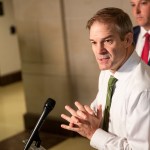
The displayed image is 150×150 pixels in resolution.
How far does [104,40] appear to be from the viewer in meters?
1.27

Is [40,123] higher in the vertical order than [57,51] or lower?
higher

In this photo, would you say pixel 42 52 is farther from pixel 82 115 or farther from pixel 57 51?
pixel 82 115

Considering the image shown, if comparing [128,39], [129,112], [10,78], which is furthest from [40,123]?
[10,78]

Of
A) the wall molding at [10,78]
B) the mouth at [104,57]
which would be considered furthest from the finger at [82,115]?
the wall molding at [10,78]

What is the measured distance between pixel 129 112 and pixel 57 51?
7.55 feet

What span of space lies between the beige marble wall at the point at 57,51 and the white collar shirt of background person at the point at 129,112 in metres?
1.80

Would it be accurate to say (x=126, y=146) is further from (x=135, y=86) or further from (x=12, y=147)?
(x=12, y=147)

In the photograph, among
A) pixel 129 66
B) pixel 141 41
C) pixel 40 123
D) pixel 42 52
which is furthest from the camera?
pixel 42 52

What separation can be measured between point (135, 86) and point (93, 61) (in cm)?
204

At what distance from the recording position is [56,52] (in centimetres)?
350

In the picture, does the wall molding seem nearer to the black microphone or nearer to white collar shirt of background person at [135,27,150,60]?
white collar shirt of background person at [135,27,150,60]

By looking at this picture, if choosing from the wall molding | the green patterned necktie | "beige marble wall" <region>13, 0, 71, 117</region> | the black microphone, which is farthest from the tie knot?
the wall molding

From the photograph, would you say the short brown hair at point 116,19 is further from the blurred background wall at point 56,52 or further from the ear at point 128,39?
the blurred background wall at point 56,52

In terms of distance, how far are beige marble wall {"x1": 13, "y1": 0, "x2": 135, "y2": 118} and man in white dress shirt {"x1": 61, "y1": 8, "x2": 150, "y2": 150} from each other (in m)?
1.79
